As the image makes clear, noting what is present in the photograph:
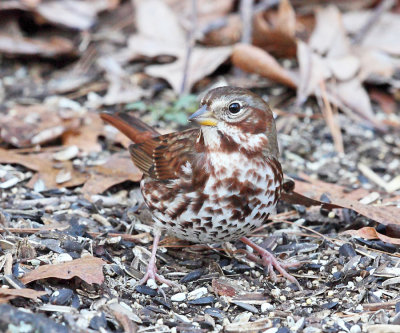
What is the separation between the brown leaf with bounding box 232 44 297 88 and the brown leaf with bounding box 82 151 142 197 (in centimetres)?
161

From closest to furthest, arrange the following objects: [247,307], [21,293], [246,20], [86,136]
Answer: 1. [21,293]
2. [247,307]
3. [86,136]
4. [246,20]

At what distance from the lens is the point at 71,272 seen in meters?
3.80

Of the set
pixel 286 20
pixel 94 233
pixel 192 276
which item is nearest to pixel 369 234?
pixel 192 276

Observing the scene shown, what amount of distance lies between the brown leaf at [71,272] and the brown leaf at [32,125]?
1893 mm

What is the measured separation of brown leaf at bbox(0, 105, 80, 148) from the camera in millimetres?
5574

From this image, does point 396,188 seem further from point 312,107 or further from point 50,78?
point 50,78

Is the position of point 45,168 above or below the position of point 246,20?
below

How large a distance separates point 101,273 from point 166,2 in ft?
13.7

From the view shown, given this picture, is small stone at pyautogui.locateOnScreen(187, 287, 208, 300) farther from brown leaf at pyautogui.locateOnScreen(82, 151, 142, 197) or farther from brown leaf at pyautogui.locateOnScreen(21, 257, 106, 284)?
brown leaf at pyautogui.locateOnScreen(82, 151, 142, 197)

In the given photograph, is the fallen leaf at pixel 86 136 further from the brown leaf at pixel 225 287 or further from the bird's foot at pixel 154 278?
the brown leaf at pixel 225 287

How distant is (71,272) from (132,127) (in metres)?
1.49

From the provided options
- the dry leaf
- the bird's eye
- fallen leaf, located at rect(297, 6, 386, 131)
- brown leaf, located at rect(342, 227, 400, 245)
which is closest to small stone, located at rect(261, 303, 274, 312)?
brown leaf, located at rect(342, 227, 400, 245)

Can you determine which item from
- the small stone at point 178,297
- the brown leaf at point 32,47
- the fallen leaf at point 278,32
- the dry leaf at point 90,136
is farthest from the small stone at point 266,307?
the brown leaf at point 32,47

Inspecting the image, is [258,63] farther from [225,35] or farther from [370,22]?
[370,22]
